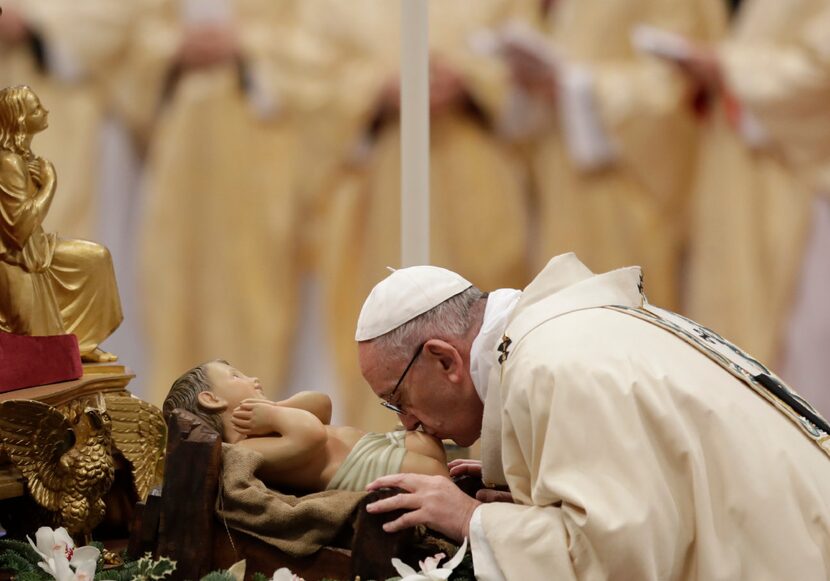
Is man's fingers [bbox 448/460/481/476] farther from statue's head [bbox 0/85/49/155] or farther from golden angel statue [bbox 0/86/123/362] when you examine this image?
statue's head [bbox 0/85/49/155]

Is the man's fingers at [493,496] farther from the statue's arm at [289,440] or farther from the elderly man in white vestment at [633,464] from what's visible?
the statue's arm at [289,440]

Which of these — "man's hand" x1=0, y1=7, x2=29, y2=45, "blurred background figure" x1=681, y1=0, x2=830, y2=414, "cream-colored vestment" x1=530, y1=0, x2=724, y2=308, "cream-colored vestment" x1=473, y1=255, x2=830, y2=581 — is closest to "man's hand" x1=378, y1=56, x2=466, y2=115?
"cream-colored vestment" x1=530, y1=0, x2=724, y2=308

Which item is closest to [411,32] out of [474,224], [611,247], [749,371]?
[474,224]

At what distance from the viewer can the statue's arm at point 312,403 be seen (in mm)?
3186

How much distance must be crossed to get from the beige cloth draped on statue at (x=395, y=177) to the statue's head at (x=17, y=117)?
3.13 m

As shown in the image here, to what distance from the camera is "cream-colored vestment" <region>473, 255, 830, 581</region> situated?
8.21ft

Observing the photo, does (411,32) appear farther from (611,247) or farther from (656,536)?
(656,536)

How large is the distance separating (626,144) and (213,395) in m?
3.73

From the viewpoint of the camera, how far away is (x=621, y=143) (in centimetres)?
629

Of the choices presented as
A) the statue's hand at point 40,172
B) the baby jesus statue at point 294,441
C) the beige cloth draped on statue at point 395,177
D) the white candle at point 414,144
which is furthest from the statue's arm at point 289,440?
the beige cloth draped on statue at point 395,177

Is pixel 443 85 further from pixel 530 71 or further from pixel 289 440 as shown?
pixel 289 440

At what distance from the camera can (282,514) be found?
2705mm

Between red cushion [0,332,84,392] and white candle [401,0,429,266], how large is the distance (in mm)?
2636

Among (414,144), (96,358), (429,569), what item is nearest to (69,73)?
(414,144)
